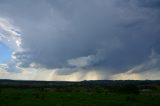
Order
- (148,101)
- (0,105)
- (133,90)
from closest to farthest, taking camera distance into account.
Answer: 1. (0,105)
2. (148,101)
3. (133,90)

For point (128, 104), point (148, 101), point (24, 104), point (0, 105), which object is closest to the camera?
point (0, 105)

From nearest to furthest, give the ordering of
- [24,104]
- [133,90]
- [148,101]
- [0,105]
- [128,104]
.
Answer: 1. [0,105]
2. [24,104]
3. [128,104]
4. [148,101]
5. [133,90]

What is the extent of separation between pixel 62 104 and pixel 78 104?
2.00 metres

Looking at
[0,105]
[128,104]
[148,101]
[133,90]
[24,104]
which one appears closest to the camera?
[0,105]

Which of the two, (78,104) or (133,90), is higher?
(133,90)

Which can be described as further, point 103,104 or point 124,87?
point 124,87

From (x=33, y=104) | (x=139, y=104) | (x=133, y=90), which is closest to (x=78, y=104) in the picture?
(x=33, y=104)

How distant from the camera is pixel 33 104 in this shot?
36.5 meters

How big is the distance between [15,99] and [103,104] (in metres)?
11.1

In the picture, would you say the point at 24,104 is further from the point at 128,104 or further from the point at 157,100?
the point at 157,100

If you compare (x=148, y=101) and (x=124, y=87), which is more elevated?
(x=124, y=87)

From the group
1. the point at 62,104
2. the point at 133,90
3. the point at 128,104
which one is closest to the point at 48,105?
the point at 62,104

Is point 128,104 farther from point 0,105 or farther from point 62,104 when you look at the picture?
point 0,105

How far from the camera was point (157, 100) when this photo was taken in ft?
145
